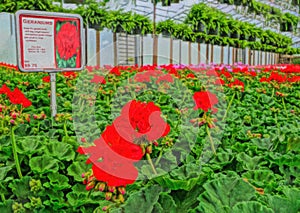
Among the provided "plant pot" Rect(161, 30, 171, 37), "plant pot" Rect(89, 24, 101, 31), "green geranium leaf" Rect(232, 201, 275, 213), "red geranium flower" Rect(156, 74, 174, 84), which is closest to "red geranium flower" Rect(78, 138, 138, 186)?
"green geranium leaf" Rect(232, 201, 275, 213)

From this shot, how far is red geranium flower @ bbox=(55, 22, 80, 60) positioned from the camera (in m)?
2.21

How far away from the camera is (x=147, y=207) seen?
113cm

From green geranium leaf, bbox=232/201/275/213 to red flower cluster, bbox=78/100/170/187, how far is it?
0.28 metres

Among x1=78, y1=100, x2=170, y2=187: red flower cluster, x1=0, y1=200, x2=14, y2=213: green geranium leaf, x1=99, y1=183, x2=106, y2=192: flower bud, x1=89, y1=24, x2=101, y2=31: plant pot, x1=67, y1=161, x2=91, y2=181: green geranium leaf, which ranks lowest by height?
x1=0, y1=200, x2=14, y2=213: green geranium leaf

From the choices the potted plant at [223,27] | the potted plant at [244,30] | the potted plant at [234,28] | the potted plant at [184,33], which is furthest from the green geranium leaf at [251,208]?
the potted plant at [244,30]

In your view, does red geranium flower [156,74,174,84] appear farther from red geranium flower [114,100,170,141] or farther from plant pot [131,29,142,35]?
plant pot [131,29,142,35]

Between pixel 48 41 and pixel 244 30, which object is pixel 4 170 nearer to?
pixel 48 41

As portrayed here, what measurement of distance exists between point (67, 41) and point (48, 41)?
0.14 meters

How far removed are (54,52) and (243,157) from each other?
1.16m

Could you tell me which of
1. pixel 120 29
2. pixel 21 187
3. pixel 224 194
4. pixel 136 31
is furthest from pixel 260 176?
pixel 136 31

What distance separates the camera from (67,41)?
2266 millimetres

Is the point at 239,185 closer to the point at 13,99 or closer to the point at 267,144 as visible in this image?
the point at 267,144

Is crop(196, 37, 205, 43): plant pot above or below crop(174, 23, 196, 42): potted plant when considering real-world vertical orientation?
below

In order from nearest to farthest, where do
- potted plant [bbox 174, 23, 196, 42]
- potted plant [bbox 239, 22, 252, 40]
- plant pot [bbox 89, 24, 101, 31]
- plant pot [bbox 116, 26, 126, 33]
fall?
plant pot [bbox 89, 24, 101, 31] → plant pot [bbox 116, 26, 126, 33] → potted plant [bbox 174, 23, 196, 42] → potted plant [bbox 239, 22, 252, 40]
